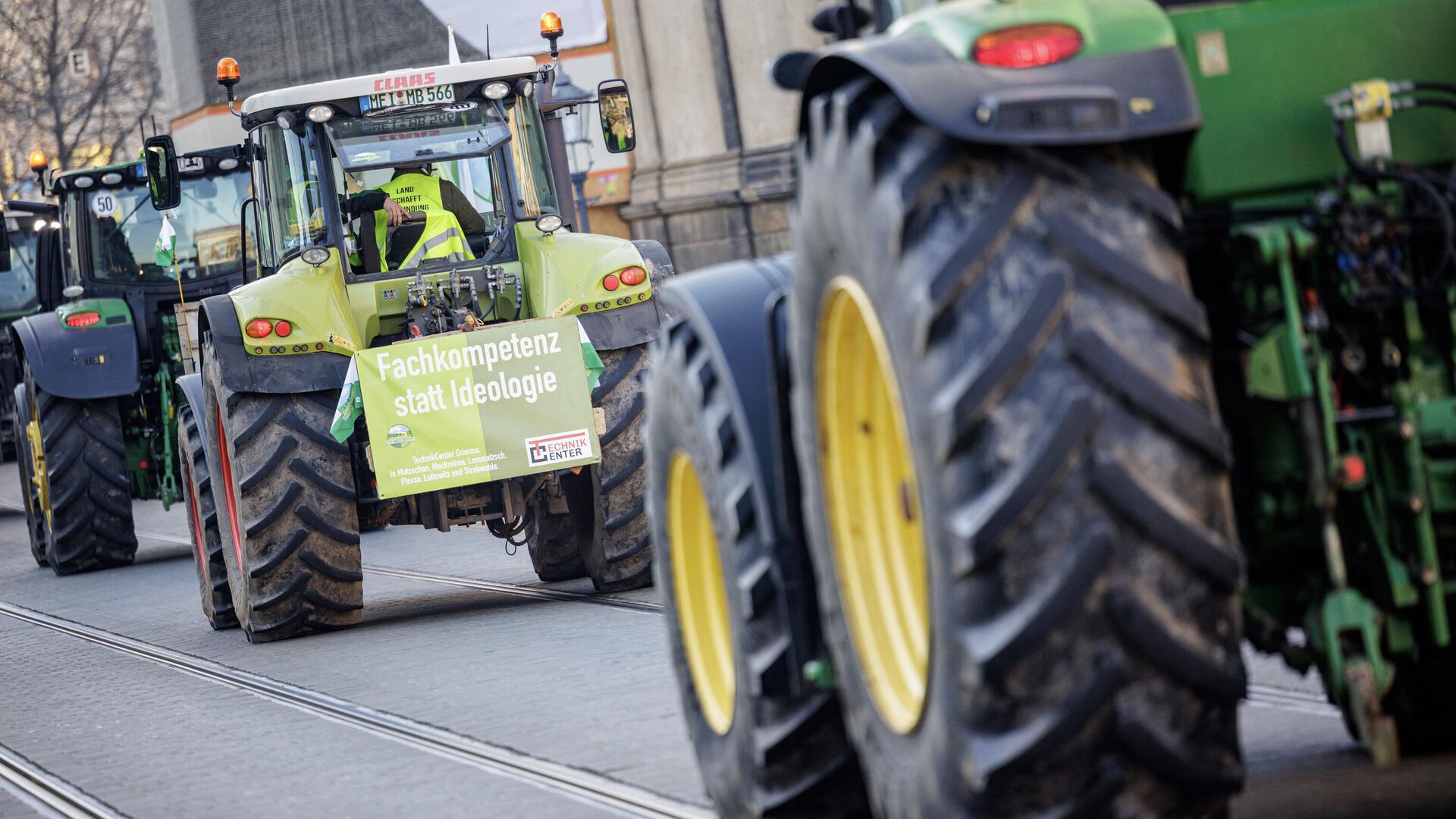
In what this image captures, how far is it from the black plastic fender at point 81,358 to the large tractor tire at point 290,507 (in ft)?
16.6

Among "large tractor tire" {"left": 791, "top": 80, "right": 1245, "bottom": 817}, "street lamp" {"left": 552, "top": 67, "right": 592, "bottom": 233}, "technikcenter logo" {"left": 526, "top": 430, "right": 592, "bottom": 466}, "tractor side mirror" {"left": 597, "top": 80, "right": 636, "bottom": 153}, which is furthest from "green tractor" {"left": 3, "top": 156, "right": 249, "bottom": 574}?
"large tractor tire" {"left": 791, "top": 80, "right": 1245, "bottom": 817}

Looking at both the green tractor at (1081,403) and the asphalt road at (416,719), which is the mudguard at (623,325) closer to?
the asphalt road at (416,719)

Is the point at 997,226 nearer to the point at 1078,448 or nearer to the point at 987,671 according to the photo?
the point at 1078,448

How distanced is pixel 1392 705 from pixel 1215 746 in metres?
1.73

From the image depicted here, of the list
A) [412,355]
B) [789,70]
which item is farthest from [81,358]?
[789,70]

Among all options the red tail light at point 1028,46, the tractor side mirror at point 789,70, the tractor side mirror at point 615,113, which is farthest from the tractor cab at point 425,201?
the red tail light at point 1028,46

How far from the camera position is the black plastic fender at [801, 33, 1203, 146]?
308 centimetres

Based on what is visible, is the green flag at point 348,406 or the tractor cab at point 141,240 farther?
the tractor cab at point 141,240

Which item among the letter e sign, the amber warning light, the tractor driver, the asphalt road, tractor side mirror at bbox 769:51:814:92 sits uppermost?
the letter e sign

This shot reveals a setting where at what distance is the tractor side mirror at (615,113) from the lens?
37.6 feet

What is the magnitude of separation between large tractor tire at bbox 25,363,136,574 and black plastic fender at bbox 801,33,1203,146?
12.5m

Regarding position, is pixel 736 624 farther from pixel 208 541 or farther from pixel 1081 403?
pixel 208 541

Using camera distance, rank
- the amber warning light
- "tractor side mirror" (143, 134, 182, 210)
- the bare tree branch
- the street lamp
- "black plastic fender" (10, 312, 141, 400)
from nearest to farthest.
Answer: "tractor side mirror" (143, 134, 182, 210) < the amber warning light < "black plastic fender" (10, 312, 141, 400) < the street lamp < the bare tree branch

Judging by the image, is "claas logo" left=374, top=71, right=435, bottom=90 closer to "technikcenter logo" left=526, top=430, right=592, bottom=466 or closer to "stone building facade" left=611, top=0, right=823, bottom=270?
"technikcenter logo" left=526, top=430, right=592, bottom=466
